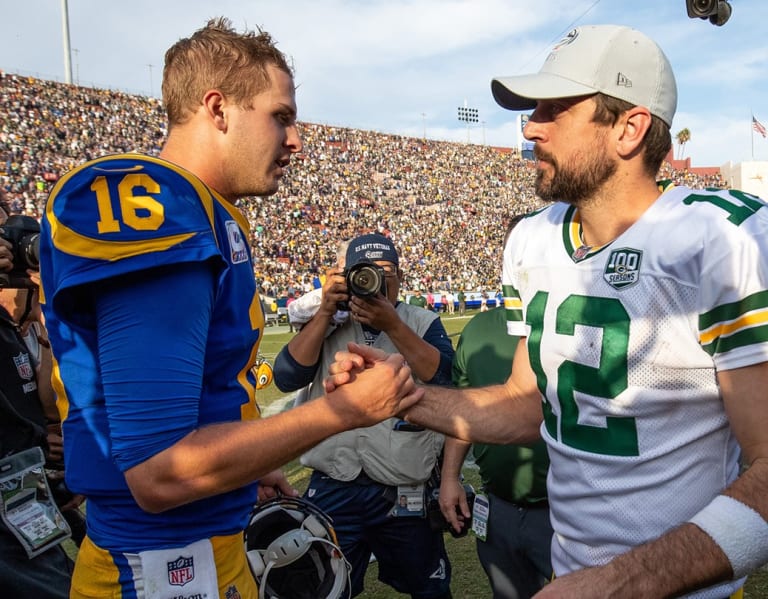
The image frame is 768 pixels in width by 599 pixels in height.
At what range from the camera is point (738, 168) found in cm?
5525

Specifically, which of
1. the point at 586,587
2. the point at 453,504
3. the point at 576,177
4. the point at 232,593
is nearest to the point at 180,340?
the point at 232,593

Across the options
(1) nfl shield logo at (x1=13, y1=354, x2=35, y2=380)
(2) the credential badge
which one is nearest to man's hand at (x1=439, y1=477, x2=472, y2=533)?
(2) the credential badge

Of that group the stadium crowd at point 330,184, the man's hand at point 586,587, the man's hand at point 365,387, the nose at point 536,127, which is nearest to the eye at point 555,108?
the nose at point 536,127

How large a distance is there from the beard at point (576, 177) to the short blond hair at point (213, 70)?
930 millimetres

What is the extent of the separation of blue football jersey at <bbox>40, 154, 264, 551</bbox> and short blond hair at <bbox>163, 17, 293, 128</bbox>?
34 centimetres

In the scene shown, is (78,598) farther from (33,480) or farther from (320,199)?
(320,199)

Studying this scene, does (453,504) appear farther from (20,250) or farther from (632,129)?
(20,250)

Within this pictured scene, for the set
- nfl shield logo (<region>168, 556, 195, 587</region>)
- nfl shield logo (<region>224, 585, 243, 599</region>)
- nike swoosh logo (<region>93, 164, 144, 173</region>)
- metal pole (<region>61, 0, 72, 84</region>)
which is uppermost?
metal pole (<region>61, 0, 72, 84</region>)

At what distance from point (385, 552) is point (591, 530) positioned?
1.90 m

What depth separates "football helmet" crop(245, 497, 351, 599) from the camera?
2391 millimetres

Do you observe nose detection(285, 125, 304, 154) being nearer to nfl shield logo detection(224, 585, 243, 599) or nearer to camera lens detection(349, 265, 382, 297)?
camera lens detection(349, 265, 382, 297)

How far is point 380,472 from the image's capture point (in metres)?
3.45

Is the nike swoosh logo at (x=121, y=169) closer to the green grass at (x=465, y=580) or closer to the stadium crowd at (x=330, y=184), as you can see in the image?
the green grass at (x=465, y=580)

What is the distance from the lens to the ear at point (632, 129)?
199 cm
